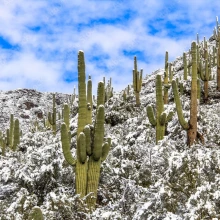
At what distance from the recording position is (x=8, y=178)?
31.2ft

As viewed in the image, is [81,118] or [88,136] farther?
[81,118]

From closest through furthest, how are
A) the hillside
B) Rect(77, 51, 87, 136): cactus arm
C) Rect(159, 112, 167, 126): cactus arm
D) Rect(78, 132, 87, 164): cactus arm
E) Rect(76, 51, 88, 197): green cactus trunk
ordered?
the hillside
Rect(78, 132, 87, 164): cactus arm
Rect(76, 51, 88, 197): green cactus trunk
Rect(77, 51, 87, 136): cactus arm
Rect(159, 112, 167, 126): cactus arm

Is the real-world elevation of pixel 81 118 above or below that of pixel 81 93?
below

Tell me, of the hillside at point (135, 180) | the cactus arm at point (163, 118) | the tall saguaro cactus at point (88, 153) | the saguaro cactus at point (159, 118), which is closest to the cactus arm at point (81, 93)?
the tall saguaro cactus at point (88, 153)

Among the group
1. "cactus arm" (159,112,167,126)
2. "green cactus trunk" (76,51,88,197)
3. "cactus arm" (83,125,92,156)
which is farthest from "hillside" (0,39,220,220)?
Result: "cactus arm" (83,125,92,156)

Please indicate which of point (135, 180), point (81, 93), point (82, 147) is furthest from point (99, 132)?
point (135, 180)

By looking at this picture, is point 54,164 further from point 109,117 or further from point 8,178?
point 109,117

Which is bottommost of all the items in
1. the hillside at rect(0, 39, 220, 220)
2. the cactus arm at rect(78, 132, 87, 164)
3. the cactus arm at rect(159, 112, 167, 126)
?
the hillside at rect(0, 39, 220, 220)

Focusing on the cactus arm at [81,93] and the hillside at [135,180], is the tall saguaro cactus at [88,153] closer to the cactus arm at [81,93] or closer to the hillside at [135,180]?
the cactus arm at [81,93]

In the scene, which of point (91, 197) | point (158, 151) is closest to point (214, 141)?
point (158, 151)

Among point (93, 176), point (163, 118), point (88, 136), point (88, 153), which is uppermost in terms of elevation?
point (163, 118)

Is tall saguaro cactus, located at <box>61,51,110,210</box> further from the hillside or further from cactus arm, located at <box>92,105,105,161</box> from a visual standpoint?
the hillside

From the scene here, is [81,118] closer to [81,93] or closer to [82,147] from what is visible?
[81,93]

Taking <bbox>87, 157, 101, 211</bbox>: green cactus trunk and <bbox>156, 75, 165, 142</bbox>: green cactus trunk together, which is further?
<bbox>156, 75, 165, 142</bbox>: green cactus trunk
